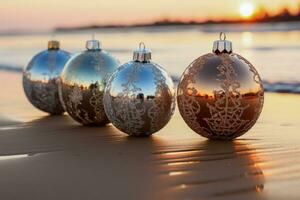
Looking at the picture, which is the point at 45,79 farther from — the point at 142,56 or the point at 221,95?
the point at 221,95

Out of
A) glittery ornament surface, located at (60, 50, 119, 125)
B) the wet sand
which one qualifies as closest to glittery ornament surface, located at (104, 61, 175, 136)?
the wet sand

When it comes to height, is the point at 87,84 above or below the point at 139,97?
above

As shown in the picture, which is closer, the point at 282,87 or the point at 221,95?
the point at 221,95

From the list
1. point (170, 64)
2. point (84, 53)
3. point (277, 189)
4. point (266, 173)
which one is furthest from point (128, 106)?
point (170, 64)

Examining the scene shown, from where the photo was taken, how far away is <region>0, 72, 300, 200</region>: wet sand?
4066mm

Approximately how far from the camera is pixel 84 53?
679cm

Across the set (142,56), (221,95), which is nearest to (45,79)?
(142,56)

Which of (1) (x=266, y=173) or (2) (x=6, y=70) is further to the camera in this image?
(2) (x=6, y=70)

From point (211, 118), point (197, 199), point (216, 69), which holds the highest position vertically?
point (216, 69)

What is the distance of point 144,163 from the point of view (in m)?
4.97

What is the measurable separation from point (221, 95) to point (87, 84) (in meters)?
1.66

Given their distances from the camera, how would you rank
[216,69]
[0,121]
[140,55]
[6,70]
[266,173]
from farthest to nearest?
[6,70] → [0,121] → [140,55] → [216,69] → [266,173]

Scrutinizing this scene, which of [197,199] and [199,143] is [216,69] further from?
[197,199]

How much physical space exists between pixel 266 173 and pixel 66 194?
152 cm
